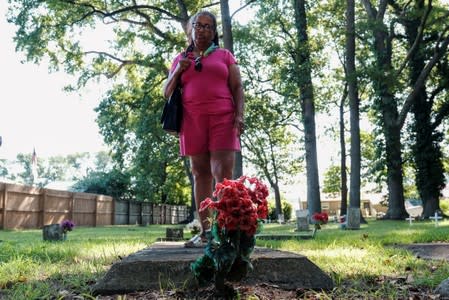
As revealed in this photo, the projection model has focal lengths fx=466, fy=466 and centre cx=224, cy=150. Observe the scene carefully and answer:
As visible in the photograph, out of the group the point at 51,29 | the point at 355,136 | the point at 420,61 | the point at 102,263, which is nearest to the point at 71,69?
the point at 51,29

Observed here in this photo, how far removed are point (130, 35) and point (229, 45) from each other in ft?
30.0

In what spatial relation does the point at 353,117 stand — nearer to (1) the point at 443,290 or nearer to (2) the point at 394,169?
(2) the point at 394,169

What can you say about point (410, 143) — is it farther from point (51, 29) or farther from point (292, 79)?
point (51, 29)

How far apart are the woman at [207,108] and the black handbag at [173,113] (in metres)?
0.04

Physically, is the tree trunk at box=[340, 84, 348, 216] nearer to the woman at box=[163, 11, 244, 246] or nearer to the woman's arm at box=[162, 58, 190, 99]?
the woman at box=[163, 11, 244, 246]

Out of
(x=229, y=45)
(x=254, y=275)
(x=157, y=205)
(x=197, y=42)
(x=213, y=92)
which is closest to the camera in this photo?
(x=254, y=275)

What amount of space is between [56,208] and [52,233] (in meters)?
14.1

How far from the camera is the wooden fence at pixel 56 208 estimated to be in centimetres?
1777

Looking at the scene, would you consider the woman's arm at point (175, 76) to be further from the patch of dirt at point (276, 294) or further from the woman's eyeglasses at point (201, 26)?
the patch of dirt at point (276, 294)

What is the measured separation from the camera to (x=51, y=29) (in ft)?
66.3

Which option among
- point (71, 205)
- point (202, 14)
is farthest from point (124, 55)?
point (202, 14)

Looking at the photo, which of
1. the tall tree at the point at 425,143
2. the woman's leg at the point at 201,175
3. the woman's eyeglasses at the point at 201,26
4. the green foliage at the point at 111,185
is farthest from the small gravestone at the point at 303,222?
the green foliage at the point at 111,185

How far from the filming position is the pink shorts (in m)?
3.59

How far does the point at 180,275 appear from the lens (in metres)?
2.72
